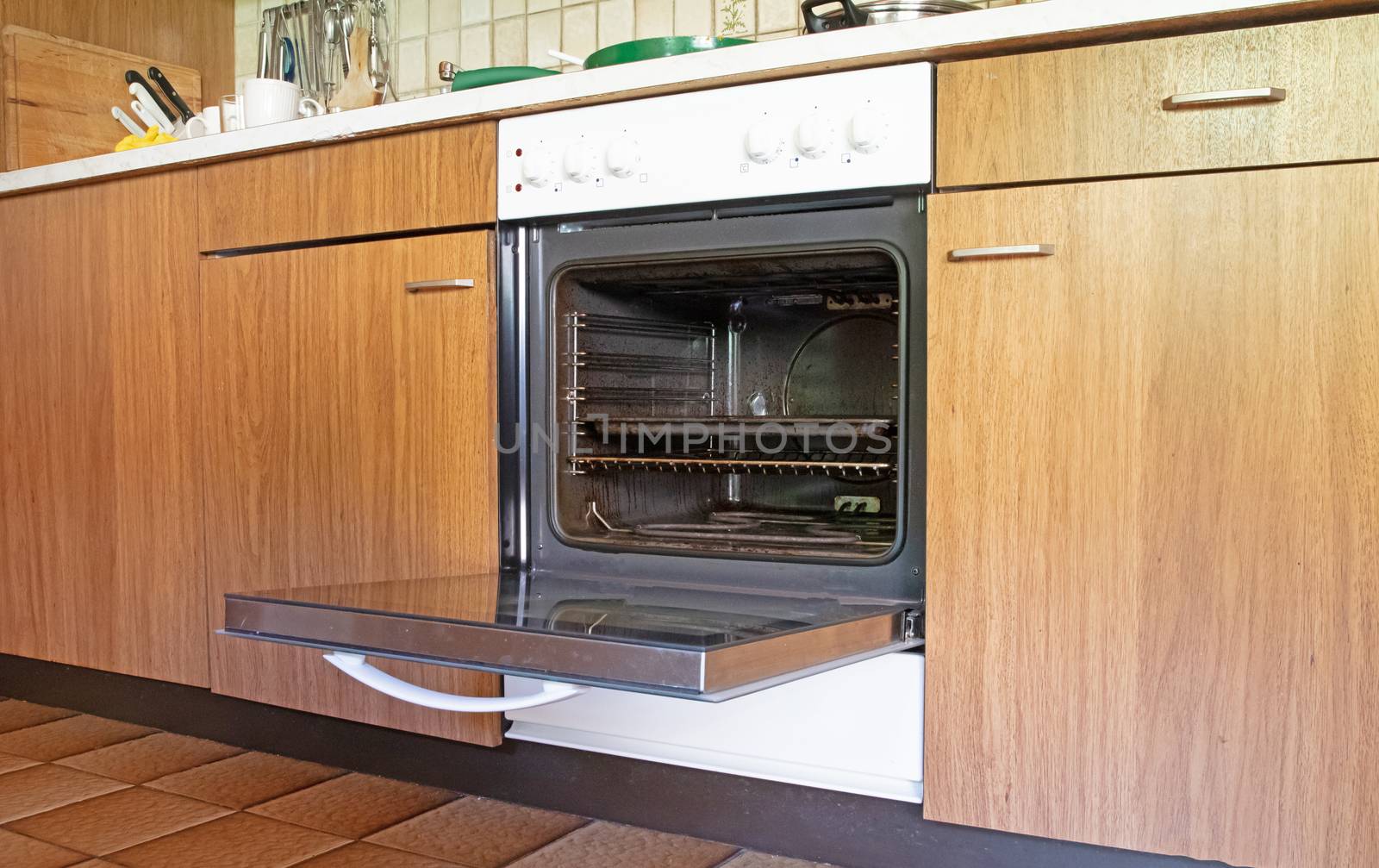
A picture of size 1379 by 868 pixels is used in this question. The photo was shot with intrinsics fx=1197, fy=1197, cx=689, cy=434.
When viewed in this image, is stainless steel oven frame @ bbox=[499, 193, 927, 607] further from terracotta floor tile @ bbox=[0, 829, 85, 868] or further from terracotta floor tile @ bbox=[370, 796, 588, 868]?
terracotta floor tile @ bbox=[0, 829, 85, 868]

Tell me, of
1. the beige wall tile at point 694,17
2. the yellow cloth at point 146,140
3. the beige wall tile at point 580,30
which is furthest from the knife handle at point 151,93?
the beige wall tile at point 694,17

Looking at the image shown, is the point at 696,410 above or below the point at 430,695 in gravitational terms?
above

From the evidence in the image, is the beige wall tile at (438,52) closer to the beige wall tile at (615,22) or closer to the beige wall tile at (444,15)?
the beige wall tile at (444,15)

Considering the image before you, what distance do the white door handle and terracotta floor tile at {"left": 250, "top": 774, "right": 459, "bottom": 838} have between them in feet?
1.17

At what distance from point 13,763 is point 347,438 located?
0.76 meters

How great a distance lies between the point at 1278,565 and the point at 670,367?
85 cm

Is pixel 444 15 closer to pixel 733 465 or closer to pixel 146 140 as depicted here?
pixel 146 140

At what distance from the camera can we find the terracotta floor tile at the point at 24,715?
2037 mm

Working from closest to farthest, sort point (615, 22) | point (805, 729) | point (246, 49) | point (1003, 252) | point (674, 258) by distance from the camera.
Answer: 1. point (1003, 252)
2. point (805, 729)
3. point (674, 258)
4. point (615, 22)
5. point (246, 49)

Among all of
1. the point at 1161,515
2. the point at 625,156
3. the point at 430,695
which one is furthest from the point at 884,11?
the point at 430,695

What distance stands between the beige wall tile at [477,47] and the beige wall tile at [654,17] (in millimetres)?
343

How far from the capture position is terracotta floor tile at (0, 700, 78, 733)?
2.04 m

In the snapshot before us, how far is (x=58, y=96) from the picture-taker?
7.55 ft

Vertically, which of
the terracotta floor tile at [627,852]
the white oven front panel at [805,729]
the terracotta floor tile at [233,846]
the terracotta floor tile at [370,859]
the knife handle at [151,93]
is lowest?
the terracotta floor tile at [233,846]
